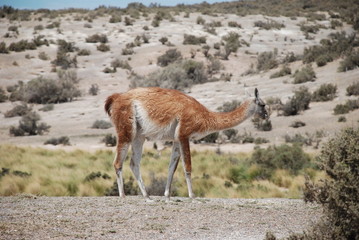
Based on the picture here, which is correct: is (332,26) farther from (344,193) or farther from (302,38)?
(344,193)

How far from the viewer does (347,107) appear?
23422 mm

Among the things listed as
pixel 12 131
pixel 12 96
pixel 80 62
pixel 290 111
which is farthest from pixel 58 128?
pixel 80 62

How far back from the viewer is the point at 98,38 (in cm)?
4697

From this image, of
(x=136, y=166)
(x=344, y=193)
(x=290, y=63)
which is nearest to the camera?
(x=344, y=193)

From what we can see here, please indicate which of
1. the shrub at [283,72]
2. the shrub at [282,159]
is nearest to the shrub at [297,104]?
the shrub at [283,72]

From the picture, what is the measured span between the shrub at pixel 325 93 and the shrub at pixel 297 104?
29.8 inches

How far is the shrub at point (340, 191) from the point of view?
17.2ft

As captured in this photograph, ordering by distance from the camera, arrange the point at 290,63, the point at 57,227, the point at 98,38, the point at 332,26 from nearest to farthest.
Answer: the point at 57,227 < the point at 290,63 < the point at 98,38 < the point at 332,26

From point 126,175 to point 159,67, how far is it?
2661 cm

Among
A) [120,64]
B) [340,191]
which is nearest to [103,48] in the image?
[120,64]

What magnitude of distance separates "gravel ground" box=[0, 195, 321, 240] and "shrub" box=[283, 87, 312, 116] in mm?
17102

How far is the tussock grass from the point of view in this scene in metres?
12.2

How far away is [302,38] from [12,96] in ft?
98.9

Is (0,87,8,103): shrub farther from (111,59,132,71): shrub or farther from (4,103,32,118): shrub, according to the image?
(111,59,132,71): shrub
